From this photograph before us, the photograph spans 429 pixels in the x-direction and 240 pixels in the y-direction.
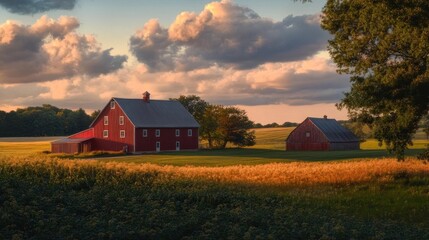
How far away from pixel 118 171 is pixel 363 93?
44.4ft

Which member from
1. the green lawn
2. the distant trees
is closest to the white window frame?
the green lawn

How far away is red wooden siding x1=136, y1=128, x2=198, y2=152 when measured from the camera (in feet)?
272

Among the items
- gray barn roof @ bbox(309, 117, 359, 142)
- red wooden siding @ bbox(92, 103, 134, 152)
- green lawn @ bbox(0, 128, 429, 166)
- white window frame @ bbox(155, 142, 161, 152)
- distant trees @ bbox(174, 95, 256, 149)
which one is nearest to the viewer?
green lawn @ bbox(0, 128, 429, 166)

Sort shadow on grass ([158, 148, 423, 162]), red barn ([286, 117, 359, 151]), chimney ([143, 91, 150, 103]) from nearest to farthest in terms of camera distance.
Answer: shadow on grass ([158, 148, 423, 162]) < chimney ([143, 91, 150, 103]) < red barn ([286, 117, 359, 151])

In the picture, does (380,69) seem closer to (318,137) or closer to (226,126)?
(318,137)

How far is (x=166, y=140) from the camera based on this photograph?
87125mm

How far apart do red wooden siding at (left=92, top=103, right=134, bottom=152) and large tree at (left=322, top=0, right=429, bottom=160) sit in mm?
58099

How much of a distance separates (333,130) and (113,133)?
42148mm

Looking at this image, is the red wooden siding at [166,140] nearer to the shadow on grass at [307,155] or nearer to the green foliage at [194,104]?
the shadow on grass at [307,155]

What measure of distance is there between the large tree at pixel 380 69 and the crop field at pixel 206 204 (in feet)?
10.5

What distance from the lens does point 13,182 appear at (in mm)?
16781

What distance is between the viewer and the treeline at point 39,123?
481ft

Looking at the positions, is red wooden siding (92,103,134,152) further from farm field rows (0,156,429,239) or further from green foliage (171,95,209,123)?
farm field rows (0,156,429,239)

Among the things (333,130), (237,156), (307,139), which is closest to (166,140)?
(237,156)
